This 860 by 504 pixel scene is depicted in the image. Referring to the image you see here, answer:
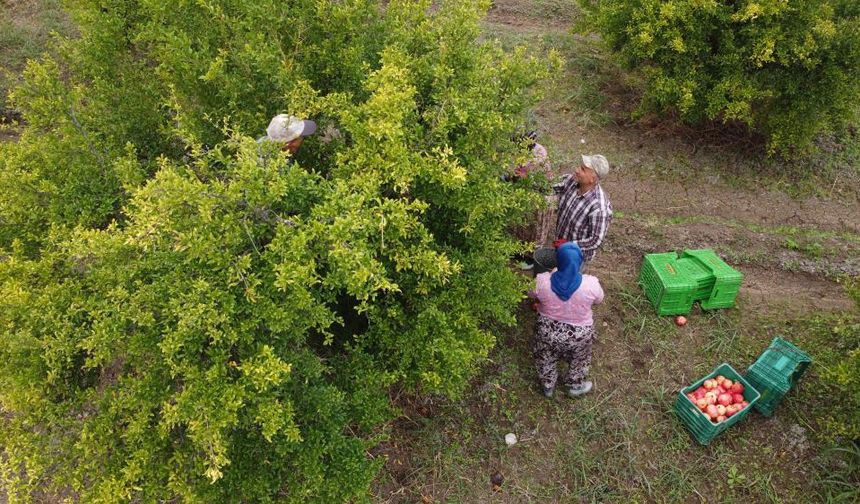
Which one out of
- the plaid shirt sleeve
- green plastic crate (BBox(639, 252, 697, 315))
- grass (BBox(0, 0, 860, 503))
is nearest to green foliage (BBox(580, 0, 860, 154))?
grass (BBox(0, 0, 860, 503))

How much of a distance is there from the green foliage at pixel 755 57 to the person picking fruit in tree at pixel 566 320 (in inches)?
166

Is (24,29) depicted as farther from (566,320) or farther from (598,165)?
(566,320)

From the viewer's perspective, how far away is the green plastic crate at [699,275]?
5566 millimetres

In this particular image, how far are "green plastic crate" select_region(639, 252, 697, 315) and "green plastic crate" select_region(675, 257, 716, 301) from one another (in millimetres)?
65

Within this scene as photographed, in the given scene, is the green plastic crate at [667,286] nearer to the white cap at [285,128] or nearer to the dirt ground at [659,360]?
the dirt ground at [659,360]

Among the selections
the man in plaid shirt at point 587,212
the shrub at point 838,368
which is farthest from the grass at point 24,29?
the shrub at point 838,368

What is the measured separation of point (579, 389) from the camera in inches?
198

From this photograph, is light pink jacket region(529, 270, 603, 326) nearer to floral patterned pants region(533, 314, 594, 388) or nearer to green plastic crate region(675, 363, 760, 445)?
floral patterned pants region(533, 314, 594, 388)

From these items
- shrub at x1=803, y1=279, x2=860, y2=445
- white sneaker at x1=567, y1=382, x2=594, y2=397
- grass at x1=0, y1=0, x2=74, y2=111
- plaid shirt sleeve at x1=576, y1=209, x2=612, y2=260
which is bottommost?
white sneaker at x1=567, y1=382, x2=594, y2=397

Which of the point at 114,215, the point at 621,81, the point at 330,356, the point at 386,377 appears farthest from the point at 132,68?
the point at 621,81

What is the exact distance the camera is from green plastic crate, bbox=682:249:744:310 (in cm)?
551

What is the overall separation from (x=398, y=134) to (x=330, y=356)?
185cm

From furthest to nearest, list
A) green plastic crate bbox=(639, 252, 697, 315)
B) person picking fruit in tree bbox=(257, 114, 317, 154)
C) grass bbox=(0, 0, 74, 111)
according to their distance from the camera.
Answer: grass bbox=(0, 0, 74, 111)
green plastic crate bbox=(639, 252, 697, 315)
person picking fruit in tree bbox=(257, 114, 317, 154)

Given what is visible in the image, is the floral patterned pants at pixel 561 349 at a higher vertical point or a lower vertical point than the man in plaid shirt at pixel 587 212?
lower
